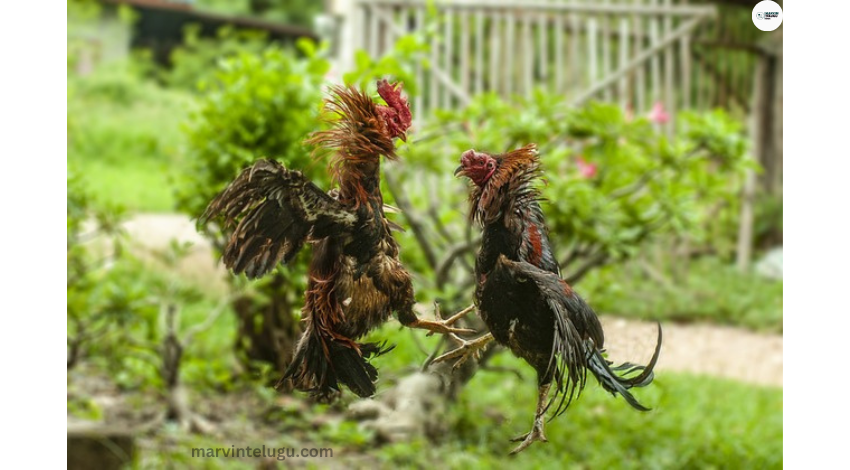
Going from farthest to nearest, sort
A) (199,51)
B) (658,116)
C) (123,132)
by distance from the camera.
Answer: (199,51)
(123,132)
(658,116)

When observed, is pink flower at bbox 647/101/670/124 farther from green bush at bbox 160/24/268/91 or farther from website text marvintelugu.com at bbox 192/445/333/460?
green bush at bbox 160/24/268/91

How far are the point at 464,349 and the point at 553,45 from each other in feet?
13.2

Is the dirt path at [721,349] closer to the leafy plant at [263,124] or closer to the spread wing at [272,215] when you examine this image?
the leafy plant at [263,124]

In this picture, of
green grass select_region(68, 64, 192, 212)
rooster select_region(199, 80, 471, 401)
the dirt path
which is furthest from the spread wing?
green grass select_region(68, 64, 192, 212)

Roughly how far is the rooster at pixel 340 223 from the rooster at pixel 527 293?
82 millimetres

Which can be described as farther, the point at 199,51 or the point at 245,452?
the point at 199,51

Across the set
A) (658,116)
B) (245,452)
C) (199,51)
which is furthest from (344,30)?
(199,51)

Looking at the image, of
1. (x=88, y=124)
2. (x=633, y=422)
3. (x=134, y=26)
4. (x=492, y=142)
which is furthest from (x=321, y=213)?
(x=134, y=26)

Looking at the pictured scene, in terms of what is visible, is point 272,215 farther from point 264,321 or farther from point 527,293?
point 264,321

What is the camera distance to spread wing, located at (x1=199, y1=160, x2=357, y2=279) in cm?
78

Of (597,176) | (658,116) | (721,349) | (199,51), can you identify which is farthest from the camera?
(199,51)

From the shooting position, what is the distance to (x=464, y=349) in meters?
0.83

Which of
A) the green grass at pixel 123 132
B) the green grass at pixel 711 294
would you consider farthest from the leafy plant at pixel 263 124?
the green grass at pixel 123 132

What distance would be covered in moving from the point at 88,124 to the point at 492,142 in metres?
5.46
